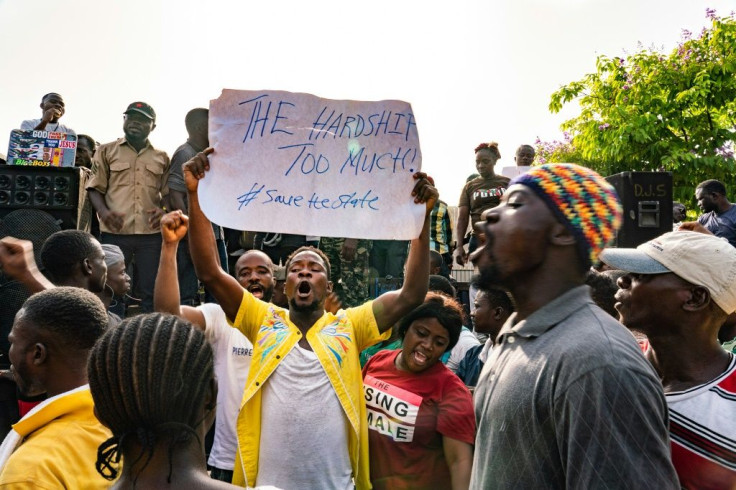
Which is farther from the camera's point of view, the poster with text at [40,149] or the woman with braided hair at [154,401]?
the poster with text at [40,149]

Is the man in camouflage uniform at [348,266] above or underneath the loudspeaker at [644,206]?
underneath

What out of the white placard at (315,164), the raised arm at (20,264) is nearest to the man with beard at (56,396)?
the white placard at (315,164)

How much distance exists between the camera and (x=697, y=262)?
2.66 meters

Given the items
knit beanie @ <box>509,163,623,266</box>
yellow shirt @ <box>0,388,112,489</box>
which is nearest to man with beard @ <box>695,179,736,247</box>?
knit beanie @ <box>509,163,623,266</box>

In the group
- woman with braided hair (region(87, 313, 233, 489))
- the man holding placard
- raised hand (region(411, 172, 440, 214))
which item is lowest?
woman with braided hair (region(87, 313, 233, 489))

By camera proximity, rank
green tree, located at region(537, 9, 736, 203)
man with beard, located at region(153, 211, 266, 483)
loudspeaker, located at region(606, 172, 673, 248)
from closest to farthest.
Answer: man with beard, located at region(153, 211, 266, 483), loudspeaker, located at region(606, 172, 673, 248), green tree, located at region(537, 9, 736, 203)

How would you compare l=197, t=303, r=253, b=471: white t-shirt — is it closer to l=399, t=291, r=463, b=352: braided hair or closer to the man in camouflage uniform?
l=399, t=291, r=463, b=352: braided hair

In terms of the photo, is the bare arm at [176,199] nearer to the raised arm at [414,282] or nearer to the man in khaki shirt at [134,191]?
the man in khaki shirt at [134,191]

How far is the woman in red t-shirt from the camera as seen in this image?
3.75 meters

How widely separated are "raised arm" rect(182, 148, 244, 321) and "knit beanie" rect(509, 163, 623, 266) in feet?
6.73

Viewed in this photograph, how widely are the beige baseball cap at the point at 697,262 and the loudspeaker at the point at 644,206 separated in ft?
15.7

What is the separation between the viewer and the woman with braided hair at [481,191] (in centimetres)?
859

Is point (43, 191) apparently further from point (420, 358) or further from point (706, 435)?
point (706, 435)

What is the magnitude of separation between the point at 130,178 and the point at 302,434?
434 cm
